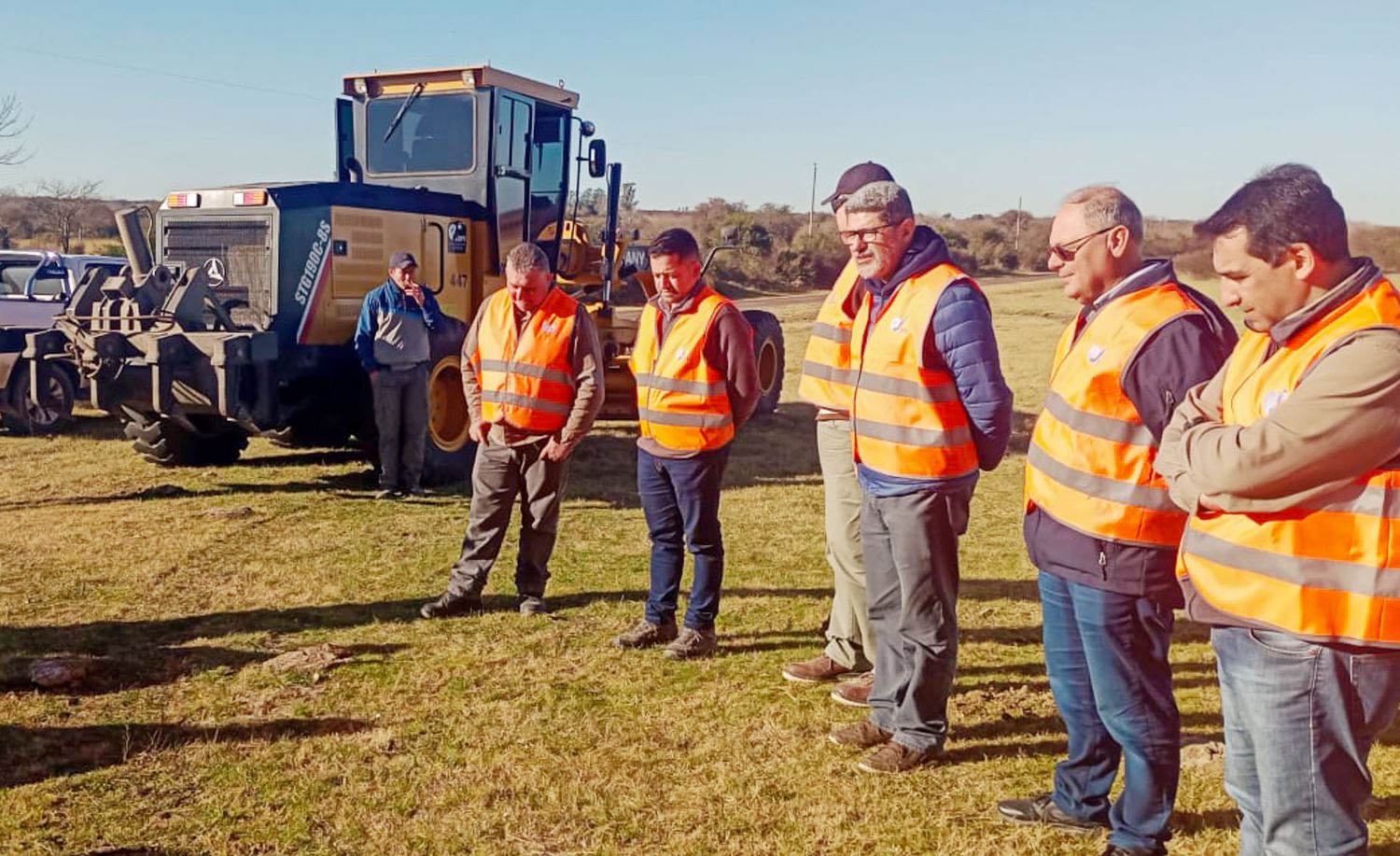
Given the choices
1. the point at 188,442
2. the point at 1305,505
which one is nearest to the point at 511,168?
the point at 188,442

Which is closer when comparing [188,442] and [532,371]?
[532,371]

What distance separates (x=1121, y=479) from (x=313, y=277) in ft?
22.7

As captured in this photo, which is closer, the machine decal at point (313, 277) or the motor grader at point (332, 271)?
the motor grader at point (332, 271)

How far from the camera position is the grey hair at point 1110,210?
3.13 metres

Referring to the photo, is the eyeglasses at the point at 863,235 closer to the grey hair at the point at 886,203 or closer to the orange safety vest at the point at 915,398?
the grey hair at the point at 886,203

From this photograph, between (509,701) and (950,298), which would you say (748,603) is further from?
(950,298)

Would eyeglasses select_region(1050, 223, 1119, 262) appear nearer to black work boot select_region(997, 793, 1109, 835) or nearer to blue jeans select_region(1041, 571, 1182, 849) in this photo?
blue jeans select_region(1041, 571, 1182, 849)

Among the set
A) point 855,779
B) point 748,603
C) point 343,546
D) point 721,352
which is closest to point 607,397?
point 343,546

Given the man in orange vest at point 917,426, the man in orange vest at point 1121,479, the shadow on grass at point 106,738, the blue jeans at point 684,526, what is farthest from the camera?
the blue jeans at point 684,526

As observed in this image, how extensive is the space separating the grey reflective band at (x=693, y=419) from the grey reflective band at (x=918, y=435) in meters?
1.21

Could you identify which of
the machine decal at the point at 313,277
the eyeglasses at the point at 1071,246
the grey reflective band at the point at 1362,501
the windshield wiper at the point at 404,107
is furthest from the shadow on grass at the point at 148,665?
the windshield wiper at the point at 404,107

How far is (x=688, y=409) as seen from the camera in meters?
4.98

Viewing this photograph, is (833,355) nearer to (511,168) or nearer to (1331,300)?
(1331,300)

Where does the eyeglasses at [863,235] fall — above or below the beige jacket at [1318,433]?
above
